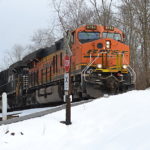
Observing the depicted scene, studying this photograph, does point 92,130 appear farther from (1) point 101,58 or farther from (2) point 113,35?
(2) point 113,35

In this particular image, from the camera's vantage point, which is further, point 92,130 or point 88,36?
point 88,36

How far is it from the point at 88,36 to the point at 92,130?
6.91 m

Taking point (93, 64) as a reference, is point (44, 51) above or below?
above

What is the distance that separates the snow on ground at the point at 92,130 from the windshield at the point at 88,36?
15.8ft

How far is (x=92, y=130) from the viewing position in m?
7.04

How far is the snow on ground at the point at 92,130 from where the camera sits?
5621 mm

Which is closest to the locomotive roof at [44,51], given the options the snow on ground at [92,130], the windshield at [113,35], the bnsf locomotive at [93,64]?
the bnsf locomotive at [93,64]

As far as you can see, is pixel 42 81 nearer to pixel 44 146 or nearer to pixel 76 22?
pixel 44 146

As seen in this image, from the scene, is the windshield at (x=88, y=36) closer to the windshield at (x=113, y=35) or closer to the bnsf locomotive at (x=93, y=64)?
the bnsf locomotive at (x=93, y=64)

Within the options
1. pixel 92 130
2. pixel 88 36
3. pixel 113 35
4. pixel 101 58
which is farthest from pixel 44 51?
pixel 92 130

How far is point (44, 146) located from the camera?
6.39m

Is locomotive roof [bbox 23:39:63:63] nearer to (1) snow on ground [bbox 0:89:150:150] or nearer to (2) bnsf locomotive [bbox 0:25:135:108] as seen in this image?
(2) bnsf locomotive [bbox 0:25:135:108]


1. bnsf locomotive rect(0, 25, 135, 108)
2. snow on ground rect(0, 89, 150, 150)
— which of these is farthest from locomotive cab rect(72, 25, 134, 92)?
snow on ground rect(0, 89, 150, 150)

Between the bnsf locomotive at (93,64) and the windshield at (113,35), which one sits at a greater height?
the windshield at (113,35)
